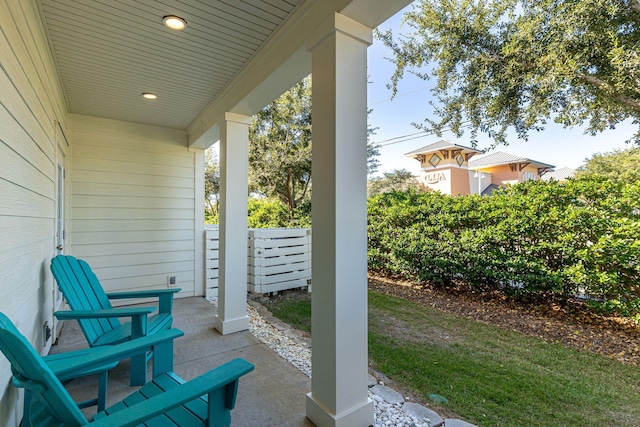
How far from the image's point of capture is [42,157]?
2.35 m

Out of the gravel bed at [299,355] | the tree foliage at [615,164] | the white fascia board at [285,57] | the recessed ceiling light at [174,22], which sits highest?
the tree foliage at [615,164]

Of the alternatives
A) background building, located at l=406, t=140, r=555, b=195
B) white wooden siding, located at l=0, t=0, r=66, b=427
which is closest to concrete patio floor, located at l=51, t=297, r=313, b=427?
white wooden siding, located at l=0, t=0, r=66, b=427

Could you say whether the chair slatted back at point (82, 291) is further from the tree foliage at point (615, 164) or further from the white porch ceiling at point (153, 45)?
the tree foliage at point (615, 164)

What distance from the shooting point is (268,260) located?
4859mm

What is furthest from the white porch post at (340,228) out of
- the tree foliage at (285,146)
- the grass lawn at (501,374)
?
the tree foliage at (285,146)

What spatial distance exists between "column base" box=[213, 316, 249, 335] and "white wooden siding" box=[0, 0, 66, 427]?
4.66 ft

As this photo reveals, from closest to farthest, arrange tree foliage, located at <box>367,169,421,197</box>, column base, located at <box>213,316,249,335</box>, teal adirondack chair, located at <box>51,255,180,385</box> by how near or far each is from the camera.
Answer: teal adirondack chair, located at <box>51,255,180,385</box>
column base, located at <box>213,316,249,335</box>
tree foliage, located at <box>367,169,421,197</box>

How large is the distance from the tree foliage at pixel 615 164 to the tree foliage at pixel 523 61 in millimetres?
8372

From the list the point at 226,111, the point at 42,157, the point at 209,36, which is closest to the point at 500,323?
the point at 226,111

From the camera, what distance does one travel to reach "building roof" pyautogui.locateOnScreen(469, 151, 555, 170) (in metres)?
14.5

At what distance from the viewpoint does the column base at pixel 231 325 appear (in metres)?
3.21

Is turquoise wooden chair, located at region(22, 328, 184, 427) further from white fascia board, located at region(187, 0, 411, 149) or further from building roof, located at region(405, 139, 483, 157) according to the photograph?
building roof, located at region(405, 139, 483, 157)

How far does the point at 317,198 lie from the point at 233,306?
80.2 inches

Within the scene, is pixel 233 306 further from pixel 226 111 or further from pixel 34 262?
pixel 226 111
